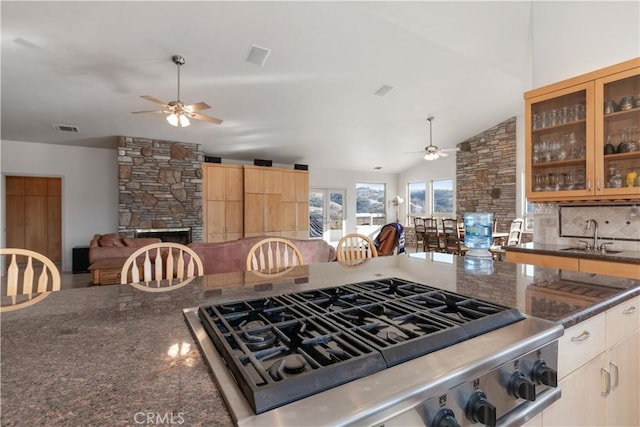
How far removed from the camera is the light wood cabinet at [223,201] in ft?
21.9

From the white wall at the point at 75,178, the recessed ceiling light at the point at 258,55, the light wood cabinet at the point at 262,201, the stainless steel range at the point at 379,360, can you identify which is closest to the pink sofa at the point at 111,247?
the white wall at the point at 75,178

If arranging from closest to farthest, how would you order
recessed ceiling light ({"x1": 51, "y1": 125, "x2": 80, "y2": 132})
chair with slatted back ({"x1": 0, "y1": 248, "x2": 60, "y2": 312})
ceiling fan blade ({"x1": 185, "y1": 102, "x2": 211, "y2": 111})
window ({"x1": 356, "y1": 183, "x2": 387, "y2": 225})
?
chair with slatted back ({"x1": 0, "y1": 248, "x2": 60, "y2": 312}) → ceiling fan blade ({"x1": 185, "y1": 102, "x2": 211, "y2": 111}) → recessed ceiling light ({"x1": 51, "y1": 125, "x2": 80, "y2": 132}) → window ({"x1": 356, "y1": 183, "x2": 387, "y2": 225})

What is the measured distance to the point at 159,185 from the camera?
594 centimetres

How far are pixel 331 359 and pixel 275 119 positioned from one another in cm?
553

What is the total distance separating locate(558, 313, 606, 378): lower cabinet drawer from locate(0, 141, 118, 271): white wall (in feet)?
24.9

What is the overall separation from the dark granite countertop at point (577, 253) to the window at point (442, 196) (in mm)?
5811

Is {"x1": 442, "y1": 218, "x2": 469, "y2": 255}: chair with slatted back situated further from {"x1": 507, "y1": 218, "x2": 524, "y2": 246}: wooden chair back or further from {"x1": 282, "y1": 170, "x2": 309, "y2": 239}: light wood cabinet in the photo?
{"x1": 282, "y1": 170, "x2": 309, "y2": 239}: light wood cabinet

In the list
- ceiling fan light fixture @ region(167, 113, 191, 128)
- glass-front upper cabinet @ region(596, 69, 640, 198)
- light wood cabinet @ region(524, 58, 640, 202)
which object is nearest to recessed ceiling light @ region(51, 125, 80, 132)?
ceiling fan light fixture @ region(167, 113, 191, 128)

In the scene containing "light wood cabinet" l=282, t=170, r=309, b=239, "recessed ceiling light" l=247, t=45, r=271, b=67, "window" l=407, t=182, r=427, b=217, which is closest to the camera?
"recessed ceiling light" l=247, t=45, r=271, b=67

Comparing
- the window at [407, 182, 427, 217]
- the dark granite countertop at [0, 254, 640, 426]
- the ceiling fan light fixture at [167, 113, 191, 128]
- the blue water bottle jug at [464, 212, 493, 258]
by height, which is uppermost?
the ceiling fan light fixture at [167, 113, 191, 128]

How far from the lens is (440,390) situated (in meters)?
0.61

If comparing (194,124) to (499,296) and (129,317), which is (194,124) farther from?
(499,296)

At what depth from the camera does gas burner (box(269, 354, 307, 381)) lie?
0.57m

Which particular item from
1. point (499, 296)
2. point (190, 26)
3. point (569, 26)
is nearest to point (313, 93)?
point (190, 26)
